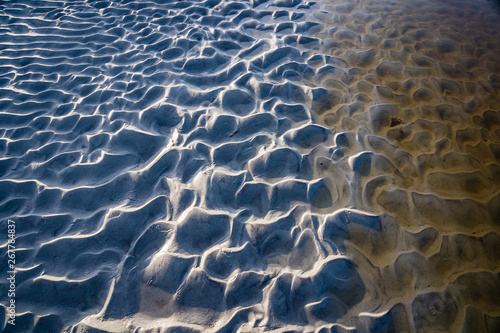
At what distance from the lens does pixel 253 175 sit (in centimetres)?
278

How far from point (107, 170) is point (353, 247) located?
2.44m

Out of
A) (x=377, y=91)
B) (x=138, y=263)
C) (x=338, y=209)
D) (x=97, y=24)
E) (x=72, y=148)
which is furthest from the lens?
(x=97, y=24)

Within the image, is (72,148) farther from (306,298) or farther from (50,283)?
(306,298)

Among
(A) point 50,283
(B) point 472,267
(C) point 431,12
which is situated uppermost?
(C) point 431,12

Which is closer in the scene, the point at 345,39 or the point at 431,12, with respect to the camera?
the point at 345,39

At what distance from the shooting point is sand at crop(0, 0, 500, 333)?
2.09m

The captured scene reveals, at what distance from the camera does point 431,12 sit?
4.99 metres

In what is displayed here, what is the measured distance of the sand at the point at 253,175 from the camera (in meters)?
2.09

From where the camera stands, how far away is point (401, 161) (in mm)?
2863

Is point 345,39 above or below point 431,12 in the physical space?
below

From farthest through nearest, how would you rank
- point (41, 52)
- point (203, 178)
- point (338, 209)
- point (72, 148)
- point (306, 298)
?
point (41, 52)
point (72, 148)
point (203, 178)
point (338, 209)
point (306, 298)

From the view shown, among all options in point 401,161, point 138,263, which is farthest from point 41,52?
point 401,161

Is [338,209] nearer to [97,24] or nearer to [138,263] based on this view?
[138,263]

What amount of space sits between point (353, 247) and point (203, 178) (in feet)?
4.80
